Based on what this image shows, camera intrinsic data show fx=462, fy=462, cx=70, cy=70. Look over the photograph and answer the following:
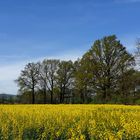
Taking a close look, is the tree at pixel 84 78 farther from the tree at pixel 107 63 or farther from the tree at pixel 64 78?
the tree at pixel 64 78

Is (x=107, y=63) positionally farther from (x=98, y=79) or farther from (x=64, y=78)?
(x=64, y=78)

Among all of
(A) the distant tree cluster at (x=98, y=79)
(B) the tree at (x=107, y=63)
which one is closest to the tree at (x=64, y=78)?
(A) the distant tree cluster at (x=98, y=79)

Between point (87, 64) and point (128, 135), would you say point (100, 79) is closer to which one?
point (87, 64)

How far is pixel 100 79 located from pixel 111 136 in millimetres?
51001

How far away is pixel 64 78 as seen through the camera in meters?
70.3

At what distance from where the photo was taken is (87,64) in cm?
6075

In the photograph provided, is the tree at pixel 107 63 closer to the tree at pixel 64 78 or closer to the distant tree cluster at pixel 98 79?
the distant tree cluster at pixel 98 79

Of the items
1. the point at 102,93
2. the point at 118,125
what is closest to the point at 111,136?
the point at 118,125

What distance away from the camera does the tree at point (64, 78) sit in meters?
70.1

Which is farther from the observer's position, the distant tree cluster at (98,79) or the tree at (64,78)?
the tree at (64,78)

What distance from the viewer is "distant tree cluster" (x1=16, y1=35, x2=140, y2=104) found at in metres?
56.7

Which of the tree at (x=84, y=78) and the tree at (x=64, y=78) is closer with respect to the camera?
the tree at (x=84, y=78)

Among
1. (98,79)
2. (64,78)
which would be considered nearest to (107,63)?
(98,79)

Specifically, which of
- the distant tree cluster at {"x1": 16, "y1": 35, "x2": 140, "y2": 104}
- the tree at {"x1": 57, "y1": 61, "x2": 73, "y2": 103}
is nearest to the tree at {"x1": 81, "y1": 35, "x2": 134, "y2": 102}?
the distant tree cluster at {"x1": 16, "y1": 35, "x2": 140, "y2": 104}
